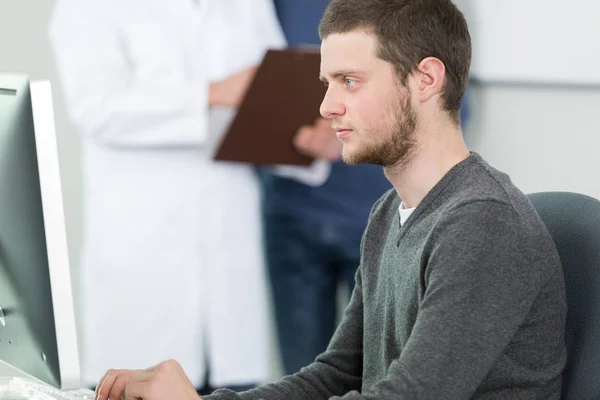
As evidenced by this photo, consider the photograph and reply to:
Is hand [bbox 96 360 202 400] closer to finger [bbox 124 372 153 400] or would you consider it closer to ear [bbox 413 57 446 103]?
finger [bbox 124 372 153 400]

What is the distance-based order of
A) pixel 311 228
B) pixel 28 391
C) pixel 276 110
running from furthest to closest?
pixel 311 228
pixel 276 110
pixel 28 391

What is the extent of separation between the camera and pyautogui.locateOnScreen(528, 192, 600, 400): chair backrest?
1.13 metres

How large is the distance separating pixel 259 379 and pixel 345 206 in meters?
0.50

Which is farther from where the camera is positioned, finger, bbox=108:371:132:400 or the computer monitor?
finger, bbox=108:371:132:400

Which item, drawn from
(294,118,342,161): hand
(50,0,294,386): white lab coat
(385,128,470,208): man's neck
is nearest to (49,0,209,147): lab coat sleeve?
(50,0,294,386): white lab coat

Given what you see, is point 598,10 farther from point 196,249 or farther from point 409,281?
point 409,281

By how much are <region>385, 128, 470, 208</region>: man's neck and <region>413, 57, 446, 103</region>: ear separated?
51mm

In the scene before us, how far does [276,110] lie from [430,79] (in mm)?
1028

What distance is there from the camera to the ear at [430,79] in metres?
1.19

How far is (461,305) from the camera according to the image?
3.31 ft

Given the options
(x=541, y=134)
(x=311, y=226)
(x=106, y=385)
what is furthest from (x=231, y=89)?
(x=106, y=385)

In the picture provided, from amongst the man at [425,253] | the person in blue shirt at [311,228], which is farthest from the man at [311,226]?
the man at [425,253]

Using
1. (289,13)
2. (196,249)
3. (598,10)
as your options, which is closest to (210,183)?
(196,249)

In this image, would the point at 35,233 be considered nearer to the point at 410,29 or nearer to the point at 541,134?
the point at 410,29
